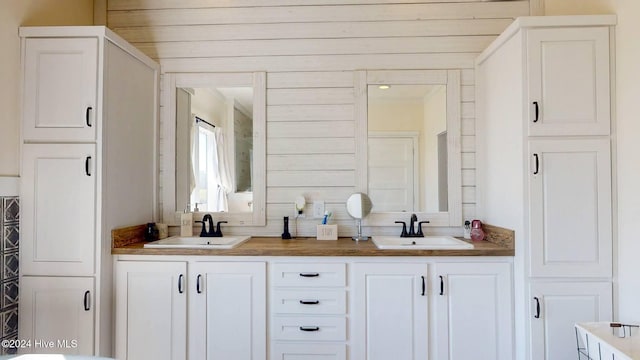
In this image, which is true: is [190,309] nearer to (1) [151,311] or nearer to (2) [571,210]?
(1) [151,311]

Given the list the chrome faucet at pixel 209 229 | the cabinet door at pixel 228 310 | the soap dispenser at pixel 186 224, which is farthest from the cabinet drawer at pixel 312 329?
the soap dispenser at pixel 186 224

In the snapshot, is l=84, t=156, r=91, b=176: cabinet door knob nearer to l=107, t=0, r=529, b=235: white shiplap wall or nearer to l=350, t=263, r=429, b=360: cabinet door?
l=107, t=0, r=529, b=235: white shiplap wall

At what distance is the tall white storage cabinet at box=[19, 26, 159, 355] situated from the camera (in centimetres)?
199

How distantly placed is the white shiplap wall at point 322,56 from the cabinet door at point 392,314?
608mm

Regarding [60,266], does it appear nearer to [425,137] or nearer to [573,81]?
[425,137]

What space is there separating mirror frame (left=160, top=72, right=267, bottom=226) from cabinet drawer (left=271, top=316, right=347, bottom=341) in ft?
2.58

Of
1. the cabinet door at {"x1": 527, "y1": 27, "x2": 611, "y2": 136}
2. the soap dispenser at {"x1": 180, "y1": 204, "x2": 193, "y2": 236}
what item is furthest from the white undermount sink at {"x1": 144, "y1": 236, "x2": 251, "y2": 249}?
the cabinet door at {"x1": 527, "y1": 27, "x2": 611, "y2": 136}

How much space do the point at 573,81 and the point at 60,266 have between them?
3.04m

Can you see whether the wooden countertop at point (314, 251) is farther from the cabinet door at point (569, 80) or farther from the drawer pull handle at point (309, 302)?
the cabinet door at point (569, 80)

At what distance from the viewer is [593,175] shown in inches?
75.0

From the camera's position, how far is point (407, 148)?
8.27 feet

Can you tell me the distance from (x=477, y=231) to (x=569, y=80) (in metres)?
1.04

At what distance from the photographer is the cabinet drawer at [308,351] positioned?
2027 millimetres

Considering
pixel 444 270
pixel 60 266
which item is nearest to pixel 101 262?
pixel 60 266
